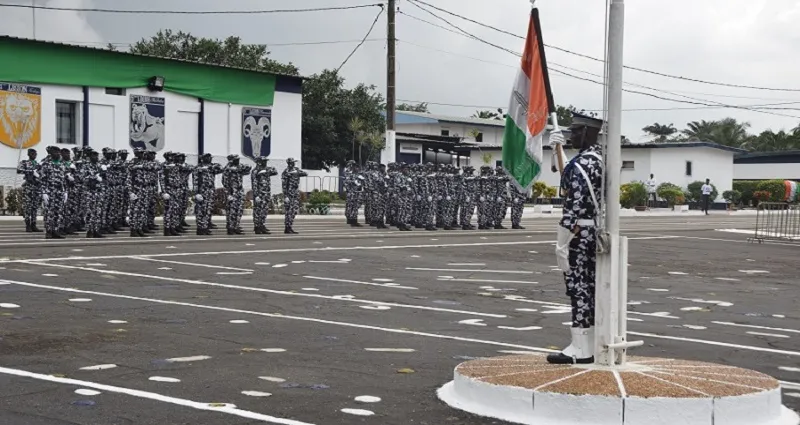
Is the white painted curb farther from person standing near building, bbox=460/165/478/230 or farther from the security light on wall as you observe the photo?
the security light on wall

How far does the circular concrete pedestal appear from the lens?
A: 6.88 m

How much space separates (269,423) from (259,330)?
4.14 m

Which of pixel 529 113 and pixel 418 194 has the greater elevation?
pixel 529 113

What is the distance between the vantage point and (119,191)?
25922 mm

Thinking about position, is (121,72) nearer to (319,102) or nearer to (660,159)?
(319,102)

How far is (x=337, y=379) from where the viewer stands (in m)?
8.24

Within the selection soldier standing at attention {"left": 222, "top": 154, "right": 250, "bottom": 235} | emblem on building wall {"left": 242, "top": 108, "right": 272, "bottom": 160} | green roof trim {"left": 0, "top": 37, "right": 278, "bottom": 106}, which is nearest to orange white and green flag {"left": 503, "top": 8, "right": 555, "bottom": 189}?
soldier standing at attention {"left": 222, "top": 154, "right": 250, "bottom": 235}

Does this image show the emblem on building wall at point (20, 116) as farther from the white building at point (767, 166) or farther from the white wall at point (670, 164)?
the white building at point (767, 166)

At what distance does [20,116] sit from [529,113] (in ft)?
105

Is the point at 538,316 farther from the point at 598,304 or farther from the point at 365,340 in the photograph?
the point at 598,304

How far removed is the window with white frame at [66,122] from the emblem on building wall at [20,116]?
953 mm

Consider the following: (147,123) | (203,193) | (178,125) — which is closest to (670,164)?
(178,125)

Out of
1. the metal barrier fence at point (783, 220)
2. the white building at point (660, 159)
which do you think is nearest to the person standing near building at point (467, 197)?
the metal barrier fence at point (783, 220)

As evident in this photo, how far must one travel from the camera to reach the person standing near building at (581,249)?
27.5ft
